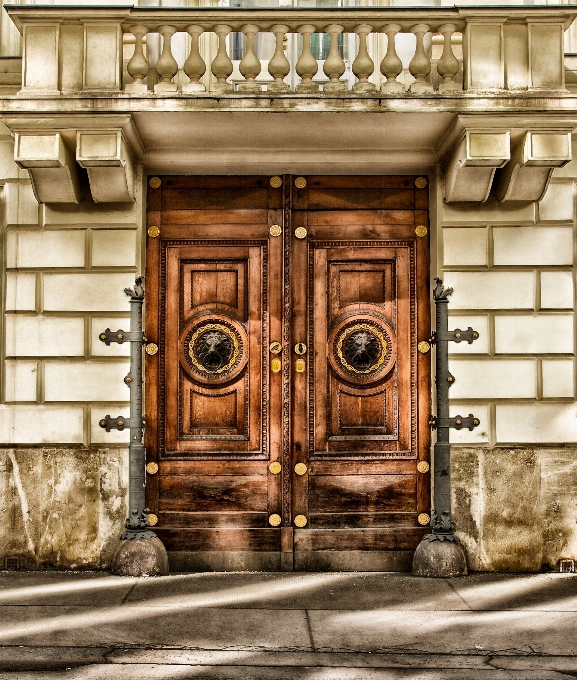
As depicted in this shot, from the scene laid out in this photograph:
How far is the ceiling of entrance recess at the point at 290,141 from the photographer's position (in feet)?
23.1

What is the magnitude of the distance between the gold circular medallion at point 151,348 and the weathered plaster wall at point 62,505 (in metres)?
1.02

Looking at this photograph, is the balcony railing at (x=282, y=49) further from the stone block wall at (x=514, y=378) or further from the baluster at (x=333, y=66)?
the stone block wall at (x=514, y=378)

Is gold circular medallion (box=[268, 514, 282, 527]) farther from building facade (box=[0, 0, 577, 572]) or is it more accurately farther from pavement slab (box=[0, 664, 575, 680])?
pavement slab (box=[0, 664, 575, 680])

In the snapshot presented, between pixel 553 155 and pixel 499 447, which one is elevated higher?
pixel 553 155

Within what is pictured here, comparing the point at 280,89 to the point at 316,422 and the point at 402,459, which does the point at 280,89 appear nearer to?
the point at 316,422

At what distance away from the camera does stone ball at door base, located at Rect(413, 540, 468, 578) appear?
7086 millimetres

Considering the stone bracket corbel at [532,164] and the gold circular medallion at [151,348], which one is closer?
the stone bracket corbel at [532,164]

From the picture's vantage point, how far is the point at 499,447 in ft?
24.5

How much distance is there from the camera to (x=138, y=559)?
7.05 meters

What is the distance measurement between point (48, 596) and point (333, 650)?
268 cm

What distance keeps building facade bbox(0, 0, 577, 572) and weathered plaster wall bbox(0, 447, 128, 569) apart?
0.02m

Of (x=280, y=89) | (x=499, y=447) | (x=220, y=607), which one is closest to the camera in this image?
(x=220, y=607)

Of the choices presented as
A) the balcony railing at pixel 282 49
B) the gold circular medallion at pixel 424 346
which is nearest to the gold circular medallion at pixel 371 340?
the gold circular medallion at pixel 424 346

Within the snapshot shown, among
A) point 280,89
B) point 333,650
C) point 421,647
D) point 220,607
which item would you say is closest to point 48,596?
point 220,607
